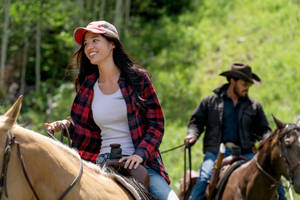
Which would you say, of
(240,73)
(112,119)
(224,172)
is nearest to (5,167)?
(112,119)

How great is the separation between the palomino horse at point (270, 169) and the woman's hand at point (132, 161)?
116 inches

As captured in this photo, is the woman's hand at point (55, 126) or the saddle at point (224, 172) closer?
the woman's hand at point (55, 126)

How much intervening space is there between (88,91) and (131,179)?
83cm

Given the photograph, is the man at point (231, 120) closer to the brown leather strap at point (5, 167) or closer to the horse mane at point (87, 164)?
the horse mane at point (87, 164)

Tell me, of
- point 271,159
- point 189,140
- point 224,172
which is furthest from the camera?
point 189,140

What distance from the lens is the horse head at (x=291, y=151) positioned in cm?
600

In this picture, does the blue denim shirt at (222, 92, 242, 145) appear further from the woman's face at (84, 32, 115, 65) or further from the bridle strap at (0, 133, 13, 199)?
the bridle strap at (0, 133, 13, 199)

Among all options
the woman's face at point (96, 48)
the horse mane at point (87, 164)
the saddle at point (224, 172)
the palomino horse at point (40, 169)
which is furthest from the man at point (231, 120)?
the palomino horse at point (40, 169)

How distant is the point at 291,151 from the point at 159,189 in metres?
2.77

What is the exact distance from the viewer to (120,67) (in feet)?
13.3

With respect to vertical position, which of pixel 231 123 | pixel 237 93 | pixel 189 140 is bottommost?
pixel 189 140

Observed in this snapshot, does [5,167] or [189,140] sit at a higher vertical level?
[5,167]

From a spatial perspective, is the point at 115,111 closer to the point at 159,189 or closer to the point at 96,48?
the point at 96,48

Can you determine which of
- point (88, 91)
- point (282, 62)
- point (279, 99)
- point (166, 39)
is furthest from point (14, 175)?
point (166, 39)
